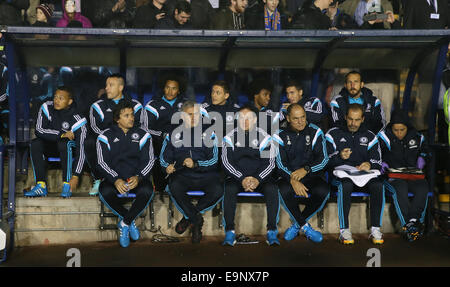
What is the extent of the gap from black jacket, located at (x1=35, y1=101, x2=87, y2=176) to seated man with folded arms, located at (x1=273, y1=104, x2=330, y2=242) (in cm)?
218

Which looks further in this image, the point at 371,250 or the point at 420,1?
the point at 420,1

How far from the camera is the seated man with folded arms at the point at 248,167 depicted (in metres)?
5.74

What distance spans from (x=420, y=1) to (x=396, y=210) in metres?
3.16

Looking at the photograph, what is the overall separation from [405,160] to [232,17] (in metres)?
2.95

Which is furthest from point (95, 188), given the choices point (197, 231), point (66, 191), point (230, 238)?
point (230, 238)

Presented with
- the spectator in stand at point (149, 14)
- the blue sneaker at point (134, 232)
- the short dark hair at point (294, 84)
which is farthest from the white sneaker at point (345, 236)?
the spectator in stand at point (149, 14)

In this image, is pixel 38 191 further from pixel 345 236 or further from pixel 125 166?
pixel 345 236

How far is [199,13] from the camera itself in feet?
24.9

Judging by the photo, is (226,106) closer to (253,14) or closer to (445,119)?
(253,14)

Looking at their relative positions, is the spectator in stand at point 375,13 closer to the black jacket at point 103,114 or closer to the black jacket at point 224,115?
the black jacket at point 224,115

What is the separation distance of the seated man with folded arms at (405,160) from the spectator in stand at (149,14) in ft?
10.7

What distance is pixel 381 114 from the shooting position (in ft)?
22.1

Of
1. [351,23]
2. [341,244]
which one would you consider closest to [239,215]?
[341,244]

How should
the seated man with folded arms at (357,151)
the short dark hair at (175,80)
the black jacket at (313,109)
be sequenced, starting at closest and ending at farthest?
the seated man with folded arms at (357,151), the black jacket at (313,109), the short dark hair at (175,80)
